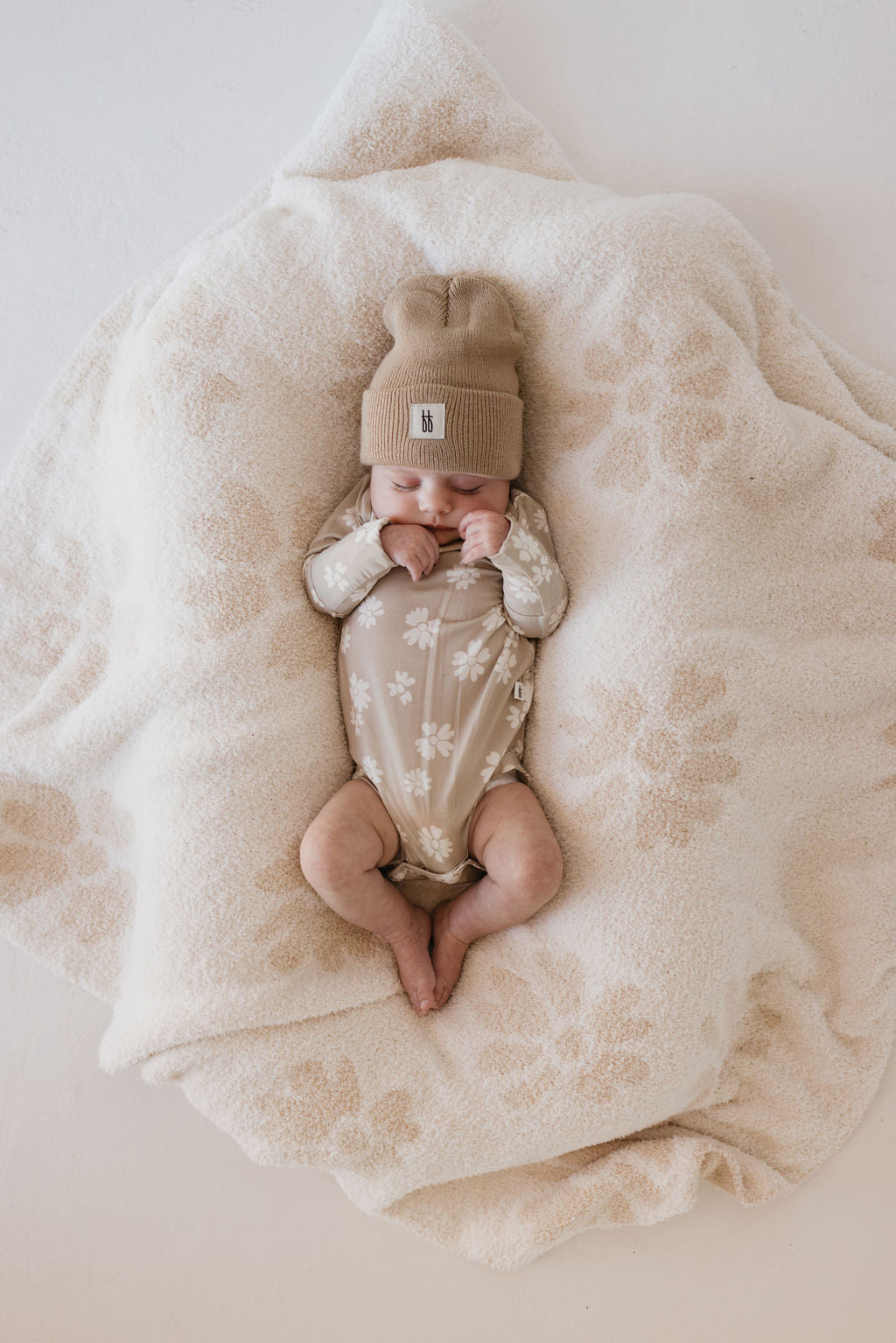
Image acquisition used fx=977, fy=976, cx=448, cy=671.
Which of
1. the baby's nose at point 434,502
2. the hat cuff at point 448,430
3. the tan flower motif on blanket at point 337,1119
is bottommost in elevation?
the tan flower motif on blanket at point 337,1119

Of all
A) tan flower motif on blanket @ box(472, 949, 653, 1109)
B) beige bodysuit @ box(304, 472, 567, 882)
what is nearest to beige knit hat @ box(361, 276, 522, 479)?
beige bodysuit @ box(304, 472, 567, 882)

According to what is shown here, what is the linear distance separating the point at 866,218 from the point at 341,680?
1.17 meters

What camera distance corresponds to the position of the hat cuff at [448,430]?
4.48ft

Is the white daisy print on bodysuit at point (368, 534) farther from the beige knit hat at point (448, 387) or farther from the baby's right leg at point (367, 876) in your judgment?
the baby's right leg at point (367, 876)

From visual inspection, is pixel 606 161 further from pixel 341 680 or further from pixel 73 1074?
pixel 73 1074

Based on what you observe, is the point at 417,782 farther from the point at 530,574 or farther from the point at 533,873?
the point at 530,574

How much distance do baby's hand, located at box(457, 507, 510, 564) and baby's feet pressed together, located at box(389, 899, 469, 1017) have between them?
0.54 meters

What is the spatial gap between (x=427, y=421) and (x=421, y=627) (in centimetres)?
29

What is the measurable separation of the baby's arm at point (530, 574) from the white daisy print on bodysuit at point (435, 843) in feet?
1.06

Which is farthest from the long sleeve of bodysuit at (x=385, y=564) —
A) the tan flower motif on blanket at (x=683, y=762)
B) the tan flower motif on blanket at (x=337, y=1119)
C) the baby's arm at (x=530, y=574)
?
the tan flower motif on blanket at (x=337, y=1119)

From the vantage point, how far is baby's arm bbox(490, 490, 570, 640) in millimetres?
1369

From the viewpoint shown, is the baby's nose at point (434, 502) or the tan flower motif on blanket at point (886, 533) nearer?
the baby's nose at point (434, 502)

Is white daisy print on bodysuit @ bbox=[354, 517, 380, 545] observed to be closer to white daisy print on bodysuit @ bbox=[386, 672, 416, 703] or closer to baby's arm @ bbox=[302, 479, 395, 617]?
baby's arm @ bbox=[302, 479, 395, 617]

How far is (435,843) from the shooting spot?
1.42 m
